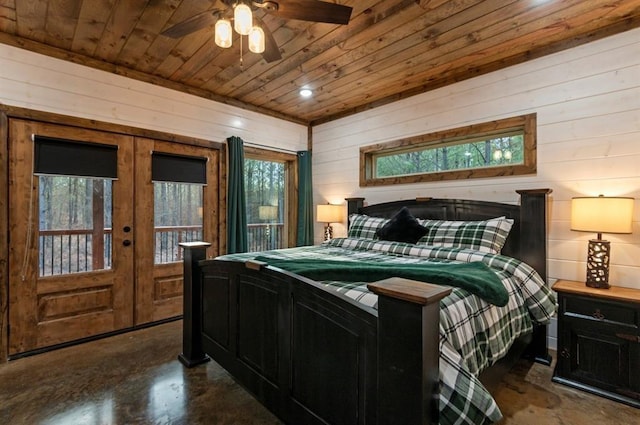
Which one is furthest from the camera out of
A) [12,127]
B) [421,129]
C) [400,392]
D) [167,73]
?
[421,129]

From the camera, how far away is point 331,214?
4.34 m

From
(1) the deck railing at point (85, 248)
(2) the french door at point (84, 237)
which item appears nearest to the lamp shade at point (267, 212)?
(1) the deck railing at point (85, 248)

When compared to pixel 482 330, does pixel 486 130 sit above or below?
above

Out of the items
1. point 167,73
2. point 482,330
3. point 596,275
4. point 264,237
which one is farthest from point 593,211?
point 167,73

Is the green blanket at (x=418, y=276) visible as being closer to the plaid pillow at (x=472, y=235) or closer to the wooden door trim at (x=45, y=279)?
the plaid pillow at (x=472, y=235)

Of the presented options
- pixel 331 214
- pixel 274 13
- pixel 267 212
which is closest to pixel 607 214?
pixel 274 13

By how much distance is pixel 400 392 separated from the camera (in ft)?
3.54

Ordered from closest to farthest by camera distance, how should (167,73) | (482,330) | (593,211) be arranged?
(482,330), (593,211), (167,73)

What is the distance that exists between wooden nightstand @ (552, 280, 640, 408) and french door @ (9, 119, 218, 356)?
11.9 feet

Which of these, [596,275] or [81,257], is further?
[81,257]

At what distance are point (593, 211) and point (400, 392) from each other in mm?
2151

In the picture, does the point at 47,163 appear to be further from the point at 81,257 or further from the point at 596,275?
the point at 596,275

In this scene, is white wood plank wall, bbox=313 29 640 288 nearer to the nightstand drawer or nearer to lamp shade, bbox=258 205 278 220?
the nightstand drawer

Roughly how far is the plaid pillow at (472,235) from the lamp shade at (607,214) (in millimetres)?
553
